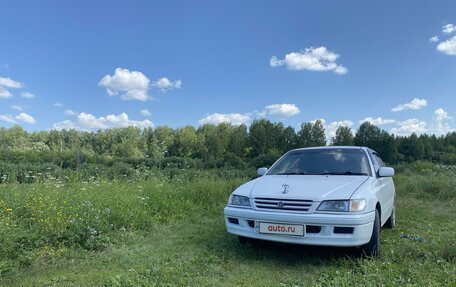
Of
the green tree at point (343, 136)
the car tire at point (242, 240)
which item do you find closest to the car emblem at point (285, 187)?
the car tire at point (242, 240)

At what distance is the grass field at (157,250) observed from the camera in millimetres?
3391

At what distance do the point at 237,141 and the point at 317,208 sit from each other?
59.6 meters

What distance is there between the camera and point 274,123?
64812 mm

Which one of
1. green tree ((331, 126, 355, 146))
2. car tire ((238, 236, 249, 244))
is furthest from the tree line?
car tire ((238, 236, 249, 244))

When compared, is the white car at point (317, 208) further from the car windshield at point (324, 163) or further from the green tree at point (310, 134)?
the green tree at point (310, 134)

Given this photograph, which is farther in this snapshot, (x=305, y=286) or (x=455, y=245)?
(x=455, y=245)

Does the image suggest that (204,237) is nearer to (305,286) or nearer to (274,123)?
(305,286)

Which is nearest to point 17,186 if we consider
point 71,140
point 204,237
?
point 204,237

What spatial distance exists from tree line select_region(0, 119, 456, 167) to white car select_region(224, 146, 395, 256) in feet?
125

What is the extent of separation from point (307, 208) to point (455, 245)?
1.91 m

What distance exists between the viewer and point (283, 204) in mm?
3861

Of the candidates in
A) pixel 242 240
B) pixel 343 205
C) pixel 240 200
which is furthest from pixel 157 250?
pixel 343 205

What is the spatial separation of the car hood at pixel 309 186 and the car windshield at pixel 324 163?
234 millimetres

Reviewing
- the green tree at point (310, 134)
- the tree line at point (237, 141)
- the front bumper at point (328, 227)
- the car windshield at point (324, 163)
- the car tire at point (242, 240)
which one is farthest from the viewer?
the green tree at point (310, 134)
